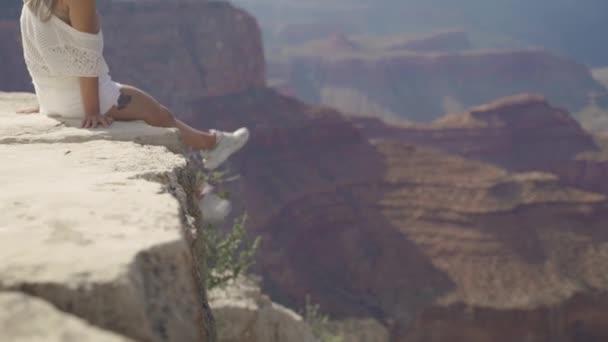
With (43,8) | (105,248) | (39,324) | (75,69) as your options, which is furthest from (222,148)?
(39,324)

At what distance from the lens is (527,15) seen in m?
127

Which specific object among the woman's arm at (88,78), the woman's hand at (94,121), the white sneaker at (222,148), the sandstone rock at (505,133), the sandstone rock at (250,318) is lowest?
the sandstone rock at (505,133)

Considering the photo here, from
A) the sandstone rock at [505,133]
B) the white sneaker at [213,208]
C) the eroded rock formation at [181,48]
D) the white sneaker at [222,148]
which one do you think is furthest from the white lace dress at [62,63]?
the sandstone rock at [505,133]

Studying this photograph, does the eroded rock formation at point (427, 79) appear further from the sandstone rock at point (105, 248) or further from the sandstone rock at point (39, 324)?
the sandstone rock at point (39, 324)

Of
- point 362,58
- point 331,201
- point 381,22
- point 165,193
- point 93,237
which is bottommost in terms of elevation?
point 381,22

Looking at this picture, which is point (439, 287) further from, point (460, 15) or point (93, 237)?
point (460, 15)

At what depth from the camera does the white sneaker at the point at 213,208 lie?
391 cm

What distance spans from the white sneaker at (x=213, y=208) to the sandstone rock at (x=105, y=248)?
5.60ft

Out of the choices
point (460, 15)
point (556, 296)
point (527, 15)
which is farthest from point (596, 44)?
point (556, 296)

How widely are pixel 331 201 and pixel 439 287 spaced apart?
6067 millimetres

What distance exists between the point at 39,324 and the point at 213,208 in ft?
9.48

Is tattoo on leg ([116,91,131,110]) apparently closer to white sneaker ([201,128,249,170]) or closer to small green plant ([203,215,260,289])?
white sneaker ([201,128,249,170])

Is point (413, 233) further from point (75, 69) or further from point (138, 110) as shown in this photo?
point (75, 69)

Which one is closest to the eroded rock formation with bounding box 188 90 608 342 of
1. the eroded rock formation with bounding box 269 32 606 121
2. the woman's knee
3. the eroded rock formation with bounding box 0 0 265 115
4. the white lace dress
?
the eroded rock formation with bounding box 0 0 265 115
